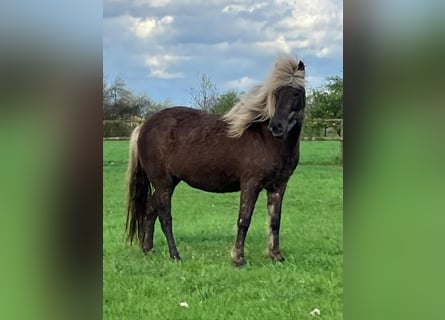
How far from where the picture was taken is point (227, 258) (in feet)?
6.33

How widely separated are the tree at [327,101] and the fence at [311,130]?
0.02 metres

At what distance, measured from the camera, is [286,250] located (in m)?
1.93

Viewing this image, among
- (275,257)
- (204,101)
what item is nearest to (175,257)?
(275,257)

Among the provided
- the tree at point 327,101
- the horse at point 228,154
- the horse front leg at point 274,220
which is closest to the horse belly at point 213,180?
the horse at point 228,154

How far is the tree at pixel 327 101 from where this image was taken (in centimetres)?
179

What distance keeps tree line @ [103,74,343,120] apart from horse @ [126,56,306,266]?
3cm

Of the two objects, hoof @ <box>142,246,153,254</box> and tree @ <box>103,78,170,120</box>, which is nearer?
tree @ <box>103,78,170,120</box>

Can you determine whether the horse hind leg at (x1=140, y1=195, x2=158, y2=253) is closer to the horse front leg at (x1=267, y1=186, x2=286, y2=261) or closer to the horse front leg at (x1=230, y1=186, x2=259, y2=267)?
the horse front leg at (x1=230, y1=186, x2=259, y2=267)

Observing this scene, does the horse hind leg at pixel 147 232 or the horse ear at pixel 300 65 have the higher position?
the horse ear at pixel 300 65

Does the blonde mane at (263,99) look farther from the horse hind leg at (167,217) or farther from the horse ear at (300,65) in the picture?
the horse hind leg at (167,217)

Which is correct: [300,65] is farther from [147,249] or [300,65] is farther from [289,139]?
[147,249]

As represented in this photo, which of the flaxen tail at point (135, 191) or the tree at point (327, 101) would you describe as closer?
the tree at point (327, 101)

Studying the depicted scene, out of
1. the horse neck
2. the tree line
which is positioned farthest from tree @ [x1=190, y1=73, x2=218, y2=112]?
the horse neck

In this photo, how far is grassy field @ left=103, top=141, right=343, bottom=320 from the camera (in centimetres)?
183
